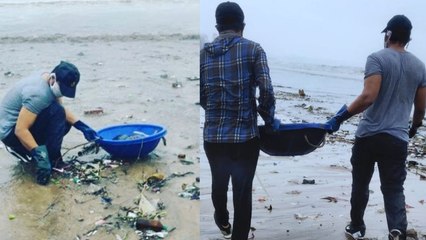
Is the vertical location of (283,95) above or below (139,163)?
below

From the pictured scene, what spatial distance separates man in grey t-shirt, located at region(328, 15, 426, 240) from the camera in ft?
10.7

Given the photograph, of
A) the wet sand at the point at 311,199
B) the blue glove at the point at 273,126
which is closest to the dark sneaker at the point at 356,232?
the wet sand at the point at 311,199

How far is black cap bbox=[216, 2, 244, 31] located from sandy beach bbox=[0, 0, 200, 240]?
1438mm

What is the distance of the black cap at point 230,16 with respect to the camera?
306 cm

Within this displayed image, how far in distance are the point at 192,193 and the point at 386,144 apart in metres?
1.57

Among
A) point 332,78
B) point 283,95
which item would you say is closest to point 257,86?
point 283,95

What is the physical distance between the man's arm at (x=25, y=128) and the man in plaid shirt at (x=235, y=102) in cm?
160

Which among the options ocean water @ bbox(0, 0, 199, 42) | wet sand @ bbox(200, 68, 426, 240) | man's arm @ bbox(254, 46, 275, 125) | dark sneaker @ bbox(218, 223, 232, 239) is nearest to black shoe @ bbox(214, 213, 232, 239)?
dark sneaker @ bbox(218, 223, 232, 239)

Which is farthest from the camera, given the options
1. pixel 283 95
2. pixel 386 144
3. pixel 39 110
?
pixel 283 95

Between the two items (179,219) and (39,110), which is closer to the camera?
(179,219)

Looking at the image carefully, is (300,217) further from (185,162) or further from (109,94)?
(109,94)

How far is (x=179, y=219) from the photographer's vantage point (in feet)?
12.4

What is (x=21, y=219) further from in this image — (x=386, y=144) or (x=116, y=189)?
(x=386, y=144)

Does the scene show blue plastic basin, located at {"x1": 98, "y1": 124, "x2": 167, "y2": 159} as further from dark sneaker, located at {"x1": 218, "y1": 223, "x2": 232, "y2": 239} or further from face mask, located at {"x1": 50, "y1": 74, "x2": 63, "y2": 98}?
dark sneaker, located at {"x1": 218, "y1": 223, "x2": 232, "y2": 239}
